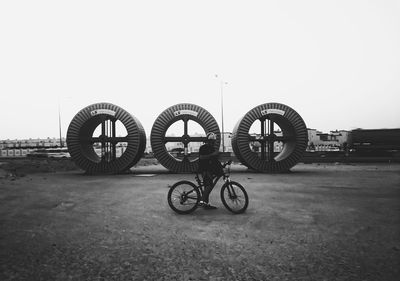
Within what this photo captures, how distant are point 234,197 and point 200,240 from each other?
6.40 feet

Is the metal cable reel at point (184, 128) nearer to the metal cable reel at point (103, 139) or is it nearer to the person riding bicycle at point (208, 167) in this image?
the metal cable reel at point (103, 139)

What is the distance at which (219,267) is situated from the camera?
3.25m

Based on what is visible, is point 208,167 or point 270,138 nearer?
point 208,167

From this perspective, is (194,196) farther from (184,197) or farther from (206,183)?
(206,183)

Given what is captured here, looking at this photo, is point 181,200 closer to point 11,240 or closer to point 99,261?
point 99,261

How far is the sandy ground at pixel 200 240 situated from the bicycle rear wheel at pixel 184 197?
10.8 inches

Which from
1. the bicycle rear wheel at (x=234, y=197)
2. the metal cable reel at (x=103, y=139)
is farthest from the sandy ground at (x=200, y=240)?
the metal cable reel at (x=103, y=139)

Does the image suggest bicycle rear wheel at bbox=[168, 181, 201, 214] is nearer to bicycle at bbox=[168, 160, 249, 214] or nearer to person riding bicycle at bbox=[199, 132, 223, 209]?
bicycle at bbox=[168, 160, 249, 214]

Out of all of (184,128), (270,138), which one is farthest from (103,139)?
(270,138)

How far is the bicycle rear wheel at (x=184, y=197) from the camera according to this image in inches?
233

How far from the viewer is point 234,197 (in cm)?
594

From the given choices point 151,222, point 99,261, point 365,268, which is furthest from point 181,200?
point 365,268

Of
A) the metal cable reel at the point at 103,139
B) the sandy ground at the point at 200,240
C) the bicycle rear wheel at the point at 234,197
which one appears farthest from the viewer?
the metal cable reel at the point at 103,139

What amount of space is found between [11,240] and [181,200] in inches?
125
